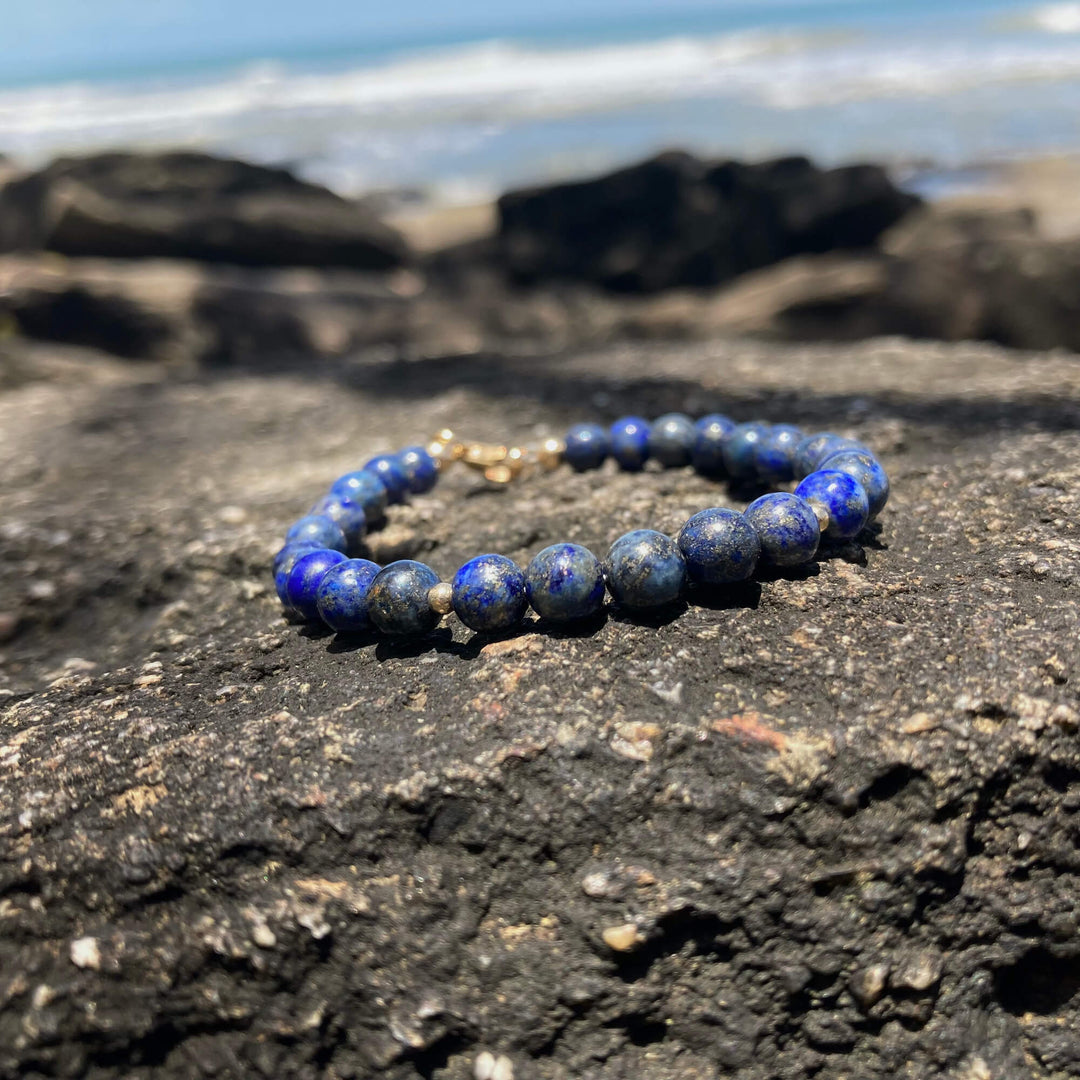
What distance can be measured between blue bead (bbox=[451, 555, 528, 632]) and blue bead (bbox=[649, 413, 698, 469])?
862 mm

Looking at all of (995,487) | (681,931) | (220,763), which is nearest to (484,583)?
(220,763)

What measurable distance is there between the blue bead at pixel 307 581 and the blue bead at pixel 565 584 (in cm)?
43

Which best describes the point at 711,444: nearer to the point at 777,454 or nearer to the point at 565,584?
the point at 777,454

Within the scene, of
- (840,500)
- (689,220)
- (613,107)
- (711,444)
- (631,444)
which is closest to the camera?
(840,500)

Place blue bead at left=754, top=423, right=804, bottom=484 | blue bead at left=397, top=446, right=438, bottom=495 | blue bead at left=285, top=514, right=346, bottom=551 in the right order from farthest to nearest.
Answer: blue bead at left=397, top=446, right=438, bottom=495 → blue bead at left=754, top=423, right=804, bottom=484 → blue bead at left=285, top=514, right=346, bottom=551

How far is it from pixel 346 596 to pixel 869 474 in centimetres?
114

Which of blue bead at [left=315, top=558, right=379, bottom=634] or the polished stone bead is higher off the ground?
the polished stone bead

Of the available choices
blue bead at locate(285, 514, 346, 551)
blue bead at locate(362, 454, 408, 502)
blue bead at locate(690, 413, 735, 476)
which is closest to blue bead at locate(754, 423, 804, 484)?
blue bead at locate(690, 413, 735, 476)

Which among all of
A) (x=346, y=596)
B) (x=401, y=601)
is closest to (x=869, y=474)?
(x=401, y=601)

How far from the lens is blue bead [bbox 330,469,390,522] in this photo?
7.67 ft

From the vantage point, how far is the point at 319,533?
214 centimetres

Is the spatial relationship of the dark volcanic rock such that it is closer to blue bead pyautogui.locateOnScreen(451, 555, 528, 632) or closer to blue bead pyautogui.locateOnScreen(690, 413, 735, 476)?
blue bead pyautogui.locateOnScreen(690, 413, 735, 476)

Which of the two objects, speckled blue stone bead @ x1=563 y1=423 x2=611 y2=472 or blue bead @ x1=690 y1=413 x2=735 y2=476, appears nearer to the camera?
blue bead @ x1=690 y1=413 x2=735 y2=476

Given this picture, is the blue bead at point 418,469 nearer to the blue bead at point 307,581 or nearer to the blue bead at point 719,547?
the blue bead at point 307,581
